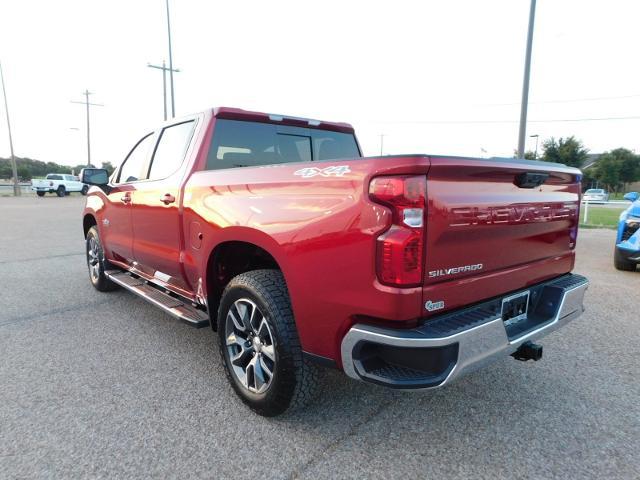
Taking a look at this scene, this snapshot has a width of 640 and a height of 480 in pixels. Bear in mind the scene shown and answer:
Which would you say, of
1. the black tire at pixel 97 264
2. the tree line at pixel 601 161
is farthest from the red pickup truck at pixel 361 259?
the tree line at pixel 601 161

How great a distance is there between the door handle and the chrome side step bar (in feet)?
2.67

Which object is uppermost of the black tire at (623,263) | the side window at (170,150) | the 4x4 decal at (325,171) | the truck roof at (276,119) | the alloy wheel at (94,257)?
the truck roof at (276,119)

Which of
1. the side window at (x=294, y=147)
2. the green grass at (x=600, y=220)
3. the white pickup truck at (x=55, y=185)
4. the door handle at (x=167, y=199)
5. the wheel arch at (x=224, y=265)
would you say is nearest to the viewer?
the wheel arch at (x=224, y=265)

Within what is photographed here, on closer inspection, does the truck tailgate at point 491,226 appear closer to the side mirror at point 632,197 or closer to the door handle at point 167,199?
the door handle at point 167,199

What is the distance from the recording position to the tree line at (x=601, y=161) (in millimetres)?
54625

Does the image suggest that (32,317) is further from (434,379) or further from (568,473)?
(568,473)

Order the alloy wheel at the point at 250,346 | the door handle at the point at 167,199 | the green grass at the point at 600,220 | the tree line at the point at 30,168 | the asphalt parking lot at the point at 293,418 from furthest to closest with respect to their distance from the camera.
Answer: the tree line at the point at 30,168 < the green grass at the point at 600,220 < the door handle at the point at 167,199 < the alloy wheel at the point at 250,346 < the asphalt parking lot at the point at 293,418

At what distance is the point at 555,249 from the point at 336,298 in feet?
5.33

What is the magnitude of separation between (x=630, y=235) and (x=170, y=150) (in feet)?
21.5

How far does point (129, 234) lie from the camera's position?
4.28m

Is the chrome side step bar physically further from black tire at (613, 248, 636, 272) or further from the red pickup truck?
black tire at (613, 248, 636, 272)

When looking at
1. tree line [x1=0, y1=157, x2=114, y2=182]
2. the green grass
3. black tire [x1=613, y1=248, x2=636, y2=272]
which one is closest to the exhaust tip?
black tire [x1=613, y1=248, x2=636, y2=272]

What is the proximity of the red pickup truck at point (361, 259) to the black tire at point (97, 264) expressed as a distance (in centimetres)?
206

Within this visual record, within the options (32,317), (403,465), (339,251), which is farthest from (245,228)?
(32,317)
